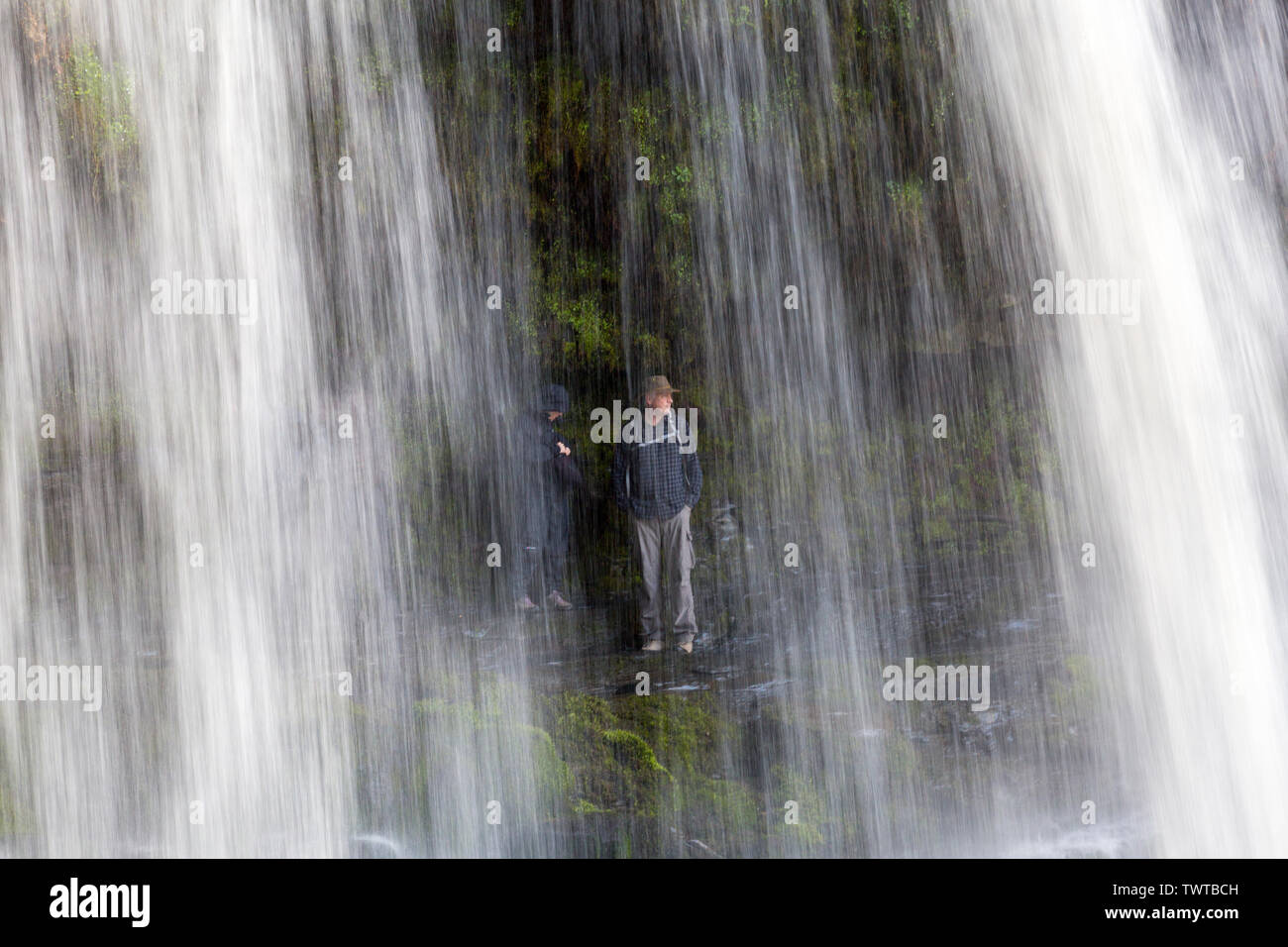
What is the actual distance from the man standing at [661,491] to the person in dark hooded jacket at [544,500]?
122 cm

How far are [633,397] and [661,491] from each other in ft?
9.14

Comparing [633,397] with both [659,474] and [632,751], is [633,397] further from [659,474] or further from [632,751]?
[632,751]

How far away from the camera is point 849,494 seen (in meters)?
10.1

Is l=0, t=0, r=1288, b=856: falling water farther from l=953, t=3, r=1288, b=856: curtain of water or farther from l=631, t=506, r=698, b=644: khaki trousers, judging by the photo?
l=631, t=506, r=698, b=644: khaki trousers

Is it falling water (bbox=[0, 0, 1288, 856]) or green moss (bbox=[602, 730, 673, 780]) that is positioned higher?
falling water (bbox=[0, 0, 1288, 856])

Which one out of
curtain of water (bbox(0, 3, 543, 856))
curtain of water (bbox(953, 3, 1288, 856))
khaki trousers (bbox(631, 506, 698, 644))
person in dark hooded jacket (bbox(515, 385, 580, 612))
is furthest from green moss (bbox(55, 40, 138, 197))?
curtain of water (bbox(953, 3, 1288, 856))

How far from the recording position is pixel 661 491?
7.87 meters

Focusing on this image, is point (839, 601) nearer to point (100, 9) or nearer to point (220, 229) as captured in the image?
point (220, 229)

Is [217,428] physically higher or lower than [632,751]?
higher

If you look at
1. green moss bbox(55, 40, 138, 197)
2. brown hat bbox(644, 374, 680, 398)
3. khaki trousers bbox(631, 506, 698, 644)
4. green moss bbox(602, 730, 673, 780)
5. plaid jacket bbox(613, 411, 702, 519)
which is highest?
green moss bbox(55, 40, 138, 197)

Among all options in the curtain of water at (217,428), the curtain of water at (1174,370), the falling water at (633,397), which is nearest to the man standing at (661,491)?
the falling water at (633,397)

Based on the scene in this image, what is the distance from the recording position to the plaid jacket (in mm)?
7816

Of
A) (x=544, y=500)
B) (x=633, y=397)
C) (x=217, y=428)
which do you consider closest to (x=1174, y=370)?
(x=633, y=397)

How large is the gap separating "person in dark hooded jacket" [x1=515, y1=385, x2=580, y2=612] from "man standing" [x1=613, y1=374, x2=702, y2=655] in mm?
1223
